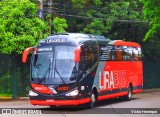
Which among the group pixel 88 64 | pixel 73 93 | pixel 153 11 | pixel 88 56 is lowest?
pixel 73 93

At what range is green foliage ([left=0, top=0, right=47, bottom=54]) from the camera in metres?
27.2

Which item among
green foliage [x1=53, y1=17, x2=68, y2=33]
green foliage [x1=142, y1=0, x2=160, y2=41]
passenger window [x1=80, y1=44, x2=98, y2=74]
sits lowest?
passenger window [x1=80, y1=44, x2=98, y2=74]

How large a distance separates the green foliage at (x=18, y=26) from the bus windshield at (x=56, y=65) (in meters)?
7.24

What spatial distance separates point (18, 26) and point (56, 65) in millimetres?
8978

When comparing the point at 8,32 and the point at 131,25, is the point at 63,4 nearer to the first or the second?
the point at 131,25

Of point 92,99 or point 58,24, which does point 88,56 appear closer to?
point 92,99

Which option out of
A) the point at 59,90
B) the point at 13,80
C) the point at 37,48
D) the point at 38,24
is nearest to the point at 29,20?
the point at 38,24

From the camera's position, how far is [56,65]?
776 inches

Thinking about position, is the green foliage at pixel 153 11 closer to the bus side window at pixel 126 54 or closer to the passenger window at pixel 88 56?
the bus side window at pixel 126 54

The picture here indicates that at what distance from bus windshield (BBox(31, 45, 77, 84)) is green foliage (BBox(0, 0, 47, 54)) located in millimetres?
7237

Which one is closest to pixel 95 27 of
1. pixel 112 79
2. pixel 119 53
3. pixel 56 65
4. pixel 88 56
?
pixel 119 53

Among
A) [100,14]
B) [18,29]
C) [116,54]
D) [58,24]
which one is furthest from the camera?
[100,14]

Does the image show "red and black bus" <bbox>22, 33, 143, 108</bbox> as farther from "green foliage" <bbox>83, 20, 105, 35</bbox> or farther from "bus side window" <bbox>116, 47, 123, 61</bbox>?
"green foliage" <bbox>83, 20, 105, 35</bbox>

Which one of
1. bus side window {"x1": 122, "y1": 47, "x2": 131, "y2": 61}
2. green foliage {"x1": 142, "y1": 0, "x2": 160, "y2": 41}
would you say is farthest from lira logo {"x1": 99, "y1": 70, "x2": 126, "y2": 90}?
green foliage {"x1": 142, "y1": 0, "x2": 160, "y2": 41}
